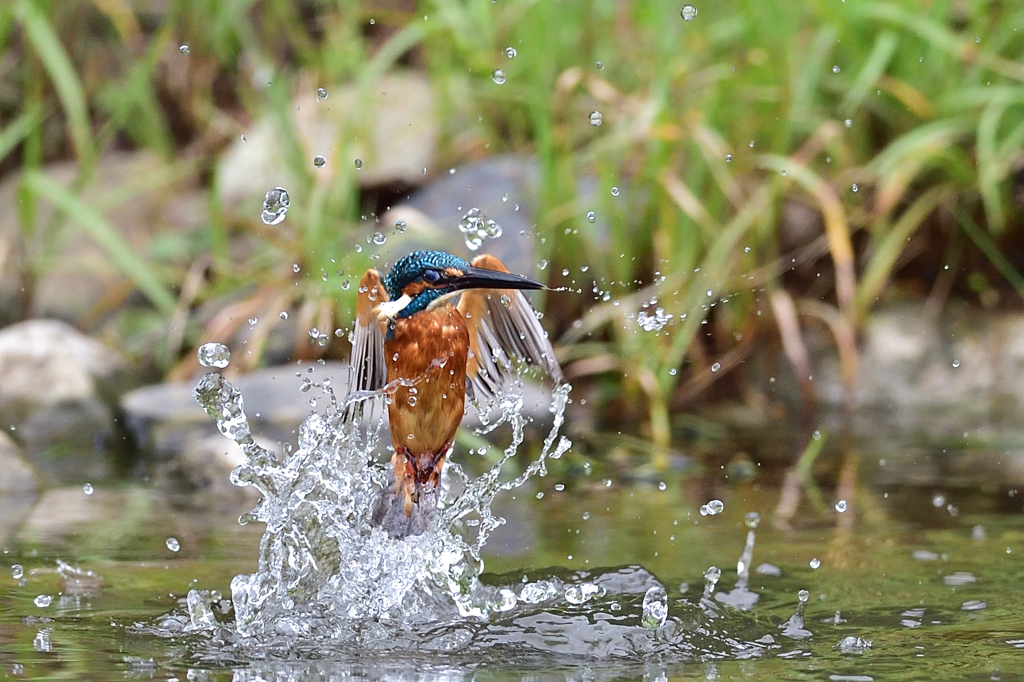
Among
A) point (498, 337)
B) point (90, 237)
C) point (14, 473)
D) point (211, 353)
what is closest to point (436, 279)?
point (498, 337)

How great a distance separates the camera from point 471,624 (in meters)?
2.73

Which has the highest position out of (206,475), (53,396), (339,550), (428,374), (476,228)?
(53,396)

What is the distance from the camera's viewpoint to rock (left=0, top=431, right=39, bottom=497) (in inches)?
160

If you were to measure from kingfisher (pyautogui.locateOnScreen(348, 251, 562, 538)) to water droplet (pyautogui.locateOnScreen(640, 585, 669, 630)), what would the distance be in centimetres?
54

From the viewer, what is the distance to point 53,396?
492 centimetres

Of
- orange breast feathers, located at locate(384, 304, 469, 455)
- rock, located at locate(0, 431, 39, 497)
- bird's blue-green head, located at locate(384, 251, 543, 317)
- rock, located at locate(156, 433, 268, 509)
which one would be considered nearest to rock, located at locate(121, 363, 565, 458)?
rock, located at locate(156, 433, 268, 509)

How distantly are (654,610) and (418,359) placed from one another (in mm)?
683

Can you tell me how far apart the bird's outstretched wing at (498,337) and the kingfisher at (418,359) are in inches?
1.4

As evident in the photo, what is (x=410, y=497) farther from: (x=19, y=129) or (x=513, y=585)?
(x=19, y=129)

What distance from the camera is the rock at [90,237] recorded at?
575cm

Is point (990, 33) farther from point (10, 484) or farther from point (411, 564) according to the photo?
point (10, 484)

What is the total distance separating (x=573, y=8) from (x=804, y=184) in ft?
4.08

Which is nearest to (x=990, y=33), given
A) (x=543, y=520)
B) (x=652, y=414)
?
(x=652, y=414)

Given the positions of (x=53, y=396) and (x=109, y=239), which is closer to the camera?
(x=53, y=396)
